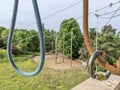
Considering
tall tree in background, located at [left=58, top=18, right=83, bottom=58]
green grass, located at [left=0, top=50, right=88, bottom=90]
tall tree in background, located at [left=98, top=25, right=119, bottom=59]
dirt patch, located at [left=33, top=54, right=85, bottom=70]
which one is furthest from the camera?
tall tree in background, located at [left=58, top=18, right=83, bottom=58]

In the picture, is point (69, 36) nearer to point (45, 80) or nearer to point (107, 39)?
point (107, 39)

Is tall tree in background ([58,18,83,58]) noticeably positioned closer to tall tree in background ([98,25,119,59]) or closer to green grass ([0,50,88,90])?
green grass ([0,50,88,90])

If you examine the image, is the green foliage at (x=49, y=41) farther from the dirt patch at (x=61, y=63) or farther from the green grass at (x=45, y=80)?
the green grass at (x=45, y=80)

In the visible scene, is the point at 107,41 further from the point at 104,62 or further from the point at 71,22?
the point at 104,62

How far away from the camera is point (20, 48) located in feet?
27.0

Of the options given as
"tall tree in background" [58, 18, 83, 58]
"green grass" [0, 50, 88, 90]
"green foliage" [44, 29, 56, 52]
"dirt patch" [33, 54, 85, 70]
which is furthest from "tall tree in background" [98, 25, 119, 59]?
"green foliage" [44, 29, 56, 52]

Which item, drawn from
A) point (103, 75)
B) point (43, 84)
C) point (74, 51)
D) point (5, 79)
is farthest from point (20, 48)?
point (103, 75)

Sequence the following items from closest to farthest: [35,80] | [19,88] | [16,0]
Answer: [16,0], [19,88], [35,80]

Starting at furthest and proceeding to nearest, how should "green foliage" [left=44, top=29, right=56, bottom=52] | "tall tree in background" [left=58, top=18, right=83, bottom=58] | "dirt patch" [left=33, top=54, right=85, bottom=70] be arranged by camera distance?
"green foliage" [left=44, top=29, right=56, bottom=52] → "tall tree in background" [left=58, top=18, right=83, bottom=58] → "dirt patch" [left=33, top=54, right=85, bottom=70]

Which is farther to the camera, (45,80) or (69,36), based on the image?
(69,36)

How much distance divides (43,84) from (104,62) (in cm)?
453

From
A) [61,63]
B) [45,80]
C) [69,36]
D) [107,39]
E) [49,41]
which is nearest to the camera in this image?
[45,80]

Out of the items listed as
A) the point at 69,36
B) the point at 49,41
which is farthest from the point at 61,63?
the point at 49,41

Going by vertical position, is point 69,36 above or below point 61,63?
above
